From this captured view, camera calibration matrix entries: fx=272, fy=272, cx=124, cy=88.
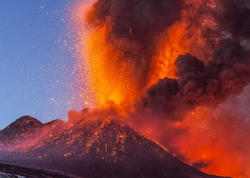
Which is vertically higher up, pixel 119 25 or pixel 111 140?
pixel 119 25

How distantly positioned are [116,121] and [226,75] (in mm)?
12940

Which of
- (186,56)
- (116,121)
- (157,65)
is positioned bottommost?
(116,121)

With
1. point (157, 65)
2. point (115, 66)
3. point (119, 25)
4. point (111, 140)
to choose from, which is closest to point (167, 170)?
point (111, 140)

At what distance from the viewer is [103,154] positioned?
2553 centimetres

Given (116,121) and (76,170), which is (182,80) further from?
(76,170)

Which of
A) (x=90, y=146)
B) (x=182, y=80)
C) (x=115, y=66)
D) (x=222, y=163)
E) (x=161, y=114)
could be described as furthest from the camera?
(x=115, y=66)

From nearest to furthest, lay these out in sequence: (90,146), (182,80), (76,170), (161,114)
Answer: (76,170)
(90,146)
(182,80)
(161,114)

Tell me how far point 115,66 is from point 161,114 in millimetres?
10017

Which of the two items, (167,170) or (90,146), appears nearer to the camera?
(167,170)

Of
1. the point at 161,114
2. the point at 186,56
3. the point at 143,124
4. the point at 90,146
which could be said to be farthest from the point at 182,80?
the point at 90,146

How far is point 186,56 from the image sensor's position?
29.5 meters

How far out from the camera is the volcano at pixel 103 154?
23.6 meters

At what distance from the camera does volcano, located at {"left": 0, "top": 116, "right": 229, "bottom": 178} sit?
2359 cm

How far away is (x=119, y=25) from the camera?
3525 cm
